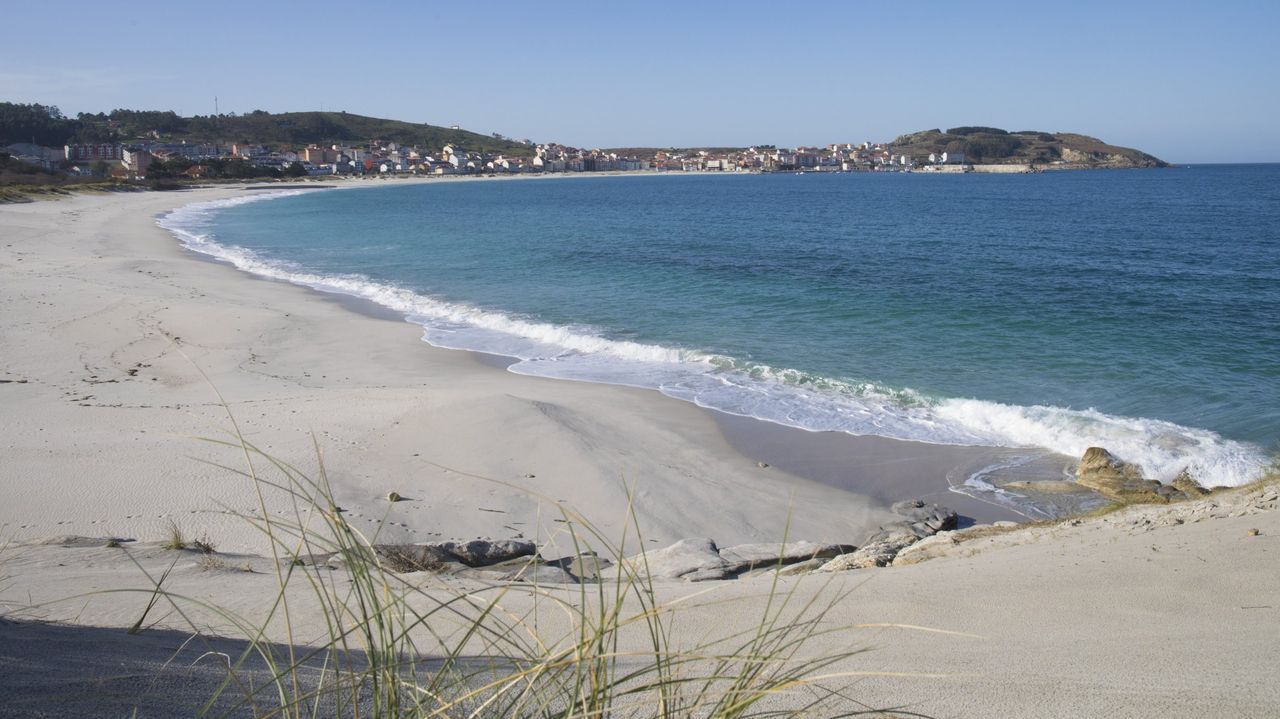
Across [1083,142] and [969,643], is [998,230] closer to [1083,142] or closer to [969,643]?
[969,643]

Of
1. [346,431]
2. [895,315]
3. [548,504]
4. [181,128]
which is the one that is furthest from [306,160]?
[548,504]

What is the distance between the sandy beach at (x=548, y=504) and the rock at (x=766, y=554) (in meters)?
0.81

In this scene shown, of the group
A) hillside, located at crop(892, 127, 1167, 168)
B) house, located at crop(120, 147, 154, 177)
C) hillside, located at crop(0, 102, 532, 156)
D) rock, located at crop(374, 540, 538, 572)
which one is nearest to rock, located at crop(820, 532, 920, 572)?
rock, located at crop(374, 540, 538, 572)

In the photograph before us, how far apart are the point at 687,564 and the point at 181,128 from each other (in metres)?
188

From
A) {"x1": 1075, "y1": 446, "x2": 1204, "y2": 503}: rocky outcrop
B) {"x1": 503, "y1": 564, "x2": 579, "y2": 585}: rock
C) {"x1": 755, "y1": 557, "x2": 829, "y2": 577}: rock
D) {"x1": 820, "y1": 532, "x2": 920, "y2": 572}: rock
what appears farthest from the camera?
{"x1": 1075, "y1": 446, "x2": 1204, "y2": 503}: rocky outcrop

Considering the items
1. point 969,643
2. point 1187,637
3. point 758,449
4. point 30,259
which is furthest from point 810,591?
point 30,259

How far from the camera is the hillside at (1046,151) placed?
162m

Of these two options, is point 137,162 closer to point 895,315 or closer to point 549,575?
point 895,315

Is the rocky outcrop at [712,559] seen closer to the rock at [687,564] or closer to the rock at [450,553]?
the rock at [687,564]

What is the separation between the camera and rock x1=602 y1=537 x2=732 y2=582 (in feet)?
20.3

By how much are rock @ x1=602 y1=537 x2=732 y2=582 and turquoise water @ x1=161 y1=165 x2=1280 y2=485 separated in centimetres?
522

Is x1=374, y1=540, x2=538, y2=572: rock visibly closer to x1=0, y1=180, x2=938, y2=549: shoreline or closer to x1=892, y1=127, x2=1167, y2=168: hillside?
x1=0, y1=180, x2=938, y2=549: shoreline

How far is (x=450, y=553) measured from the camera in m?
6.23

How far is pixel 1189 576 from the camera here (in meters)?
5.34
